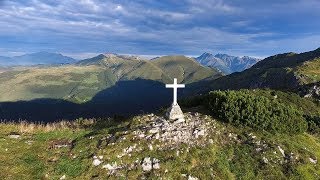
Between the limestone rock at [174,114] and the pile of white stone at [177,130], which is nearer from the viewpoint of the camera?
the pile of white stone at [177,130]

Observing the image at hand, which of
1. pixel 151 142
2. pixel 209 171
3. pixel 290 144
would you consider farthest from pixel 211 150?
pixel 290 144

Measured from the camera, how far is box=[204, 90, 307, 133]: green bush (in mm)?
34781

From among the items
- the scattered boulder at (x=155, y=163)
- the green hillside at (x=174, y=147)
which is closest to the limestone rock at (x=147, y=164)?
the green hillside at (x=174, y=147)

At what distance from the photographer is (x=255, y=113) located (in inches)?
1379

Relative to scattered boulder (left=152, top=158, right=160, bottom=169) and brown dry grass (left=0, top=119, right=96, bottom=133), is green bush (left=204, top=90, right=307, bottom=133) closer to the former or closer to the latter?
scattered boulder (left=152, top=158, right=160, bottom=169)

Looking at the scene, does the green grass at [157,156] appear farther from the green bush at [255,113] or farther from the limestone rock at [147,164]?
the green bush at [255,113]

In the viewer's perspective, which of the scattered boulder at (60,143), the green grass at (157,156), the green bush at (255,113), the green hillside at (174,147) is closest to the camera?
the green grass at (157,156)

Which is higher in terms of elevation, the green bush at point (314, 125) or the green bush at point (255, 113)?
the green bush at point (255, 113)

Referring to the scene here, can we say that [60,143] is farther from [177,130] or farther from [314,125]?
[314,125]

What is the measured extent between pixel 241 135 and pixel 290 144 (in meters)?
4.26

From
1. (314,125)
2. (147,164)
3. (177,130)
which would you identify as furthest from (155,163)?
(314,125)

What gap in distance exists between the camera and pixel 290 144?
33.0 meters

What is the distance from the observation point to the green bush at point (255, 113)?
3478cm

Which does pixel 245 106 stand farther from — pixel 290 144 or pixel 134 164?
pixel 134 164
